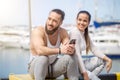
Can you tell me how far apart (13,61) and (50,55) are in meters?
1.31

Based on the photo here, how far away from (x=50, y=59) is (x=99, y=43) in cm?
147

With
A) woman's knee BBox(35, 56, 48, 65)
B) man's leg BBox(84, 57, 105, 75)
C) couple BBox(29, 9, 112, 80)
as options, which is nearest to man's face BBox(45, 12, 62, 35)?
couple BBox(29, 9, 112, 80)

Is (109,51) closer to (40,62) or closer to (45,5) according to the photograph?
(45,5)

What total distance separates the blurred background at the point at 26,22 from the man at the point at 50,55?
997 millimetres

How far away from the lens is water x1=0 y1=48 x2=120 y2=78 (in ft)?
13.0

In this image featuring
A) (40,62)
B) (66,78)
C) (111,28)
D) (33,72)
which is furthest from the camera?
(111,28)

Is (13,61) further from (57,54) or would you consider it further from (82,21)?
(57,54)

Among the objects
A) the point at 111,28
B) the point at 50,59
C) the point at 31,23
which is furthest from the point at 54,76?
the point at 111,28

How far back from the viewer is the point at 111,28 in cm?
421

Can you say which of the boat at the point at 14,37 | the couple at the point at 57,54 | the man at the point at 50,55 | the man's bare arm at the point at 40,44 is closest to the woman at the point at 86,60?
the couple at the point at 57,54

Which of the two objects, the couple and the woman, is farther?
the woman

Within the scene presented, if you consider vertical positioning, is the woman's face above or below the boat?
above

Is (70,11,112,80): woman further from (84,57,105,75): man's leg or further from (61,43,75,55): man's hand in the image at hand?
(61,43,75,55): man's hand

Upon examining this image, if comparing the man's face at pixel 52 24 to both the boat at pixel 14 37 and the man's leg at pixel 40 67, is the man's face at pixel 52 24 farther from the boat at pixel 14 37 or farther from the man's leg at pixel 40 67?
the boat at pixel 14 37
